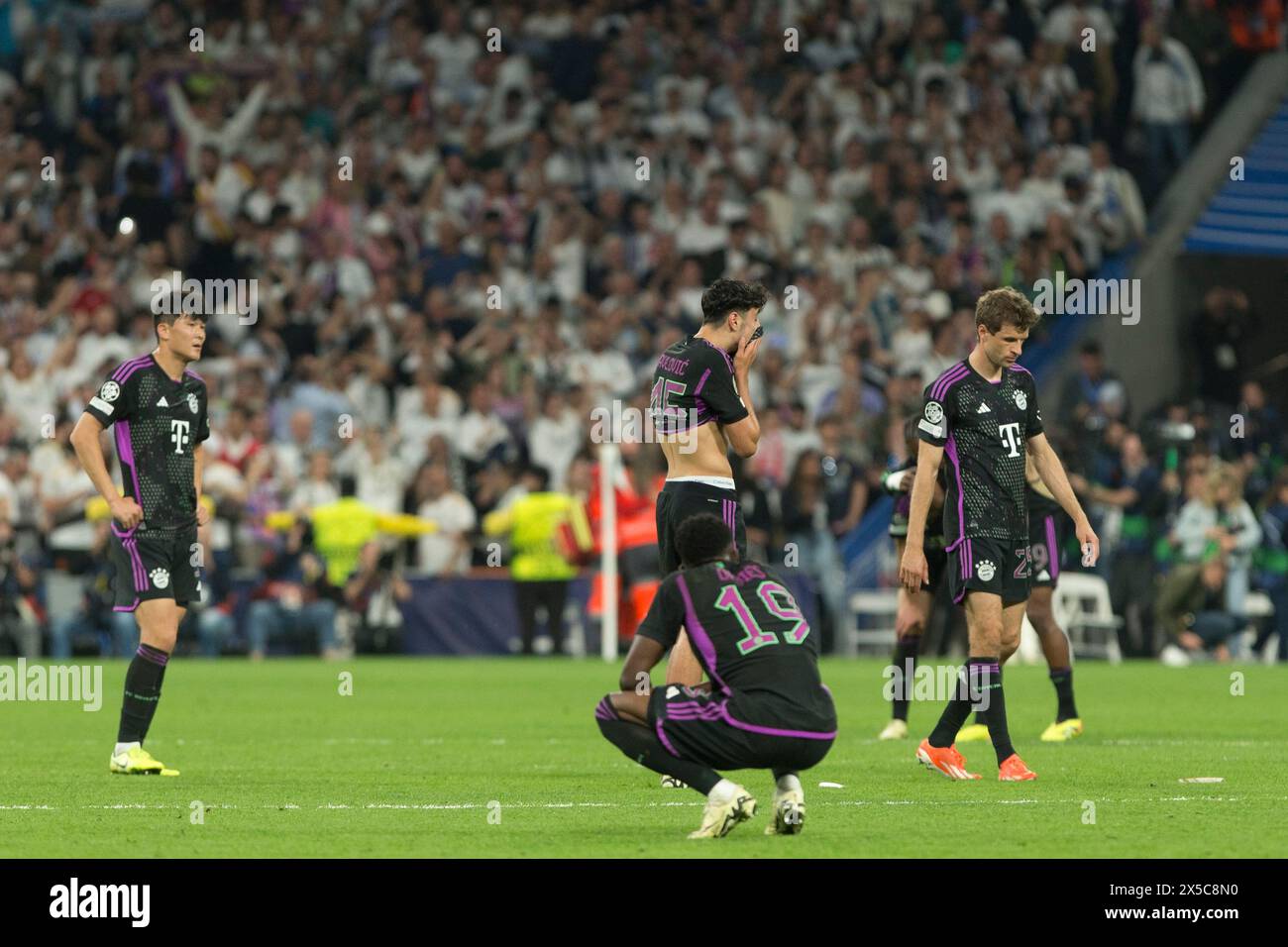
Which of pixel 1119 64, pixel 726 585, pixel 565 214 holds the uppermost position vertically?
pixel 1119 64

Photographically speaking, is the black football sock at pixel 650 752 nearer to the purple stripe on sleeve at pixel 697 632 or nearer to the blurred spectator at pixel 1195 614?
the purple stripe on sleeve at pixel 697 632

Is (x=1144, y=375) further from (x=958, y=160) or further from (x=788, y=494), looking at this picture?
(x=788, y=494)

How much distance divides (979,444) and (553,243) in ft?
54.9

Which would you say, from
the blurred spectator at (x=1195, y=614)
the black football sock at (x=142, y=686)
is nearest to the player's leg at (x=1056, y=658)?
the black football sock at (x=142, y=686)

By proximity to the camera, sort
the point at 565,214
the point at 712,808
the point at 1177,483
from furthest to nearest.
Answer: the point at 565,214
the point at 1177,483
the point at 712,808

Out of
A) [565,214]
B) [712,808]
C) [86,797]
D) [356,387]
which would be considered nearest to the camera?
[712,808]

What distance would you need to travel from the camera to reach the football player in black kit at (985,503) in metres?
11.5

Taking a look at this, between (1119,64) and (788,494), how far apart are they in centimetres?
942

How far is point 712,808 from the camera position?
28.8 ft

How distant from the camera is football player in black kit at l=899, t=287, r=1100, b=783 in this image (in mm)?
11492

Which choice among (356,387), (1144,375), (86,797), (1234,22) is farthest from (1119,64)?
(86,797)

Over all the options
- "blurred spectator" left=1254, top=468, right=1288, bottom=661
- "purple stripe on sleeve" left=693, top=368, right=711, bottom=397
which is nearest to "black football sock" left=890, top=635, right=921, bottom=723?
"purple stripe on sleeve" left=693, top=368, right=711, bottom=397

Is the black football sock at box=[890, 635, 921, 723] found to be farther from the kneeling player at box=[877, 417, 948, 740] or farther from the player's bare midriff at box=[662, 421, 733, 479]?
A: the player's bare midriff at box=[662, 421, 733, 479]

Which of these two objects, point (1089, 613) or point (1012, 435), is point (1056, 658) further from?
point (1089, 613)
